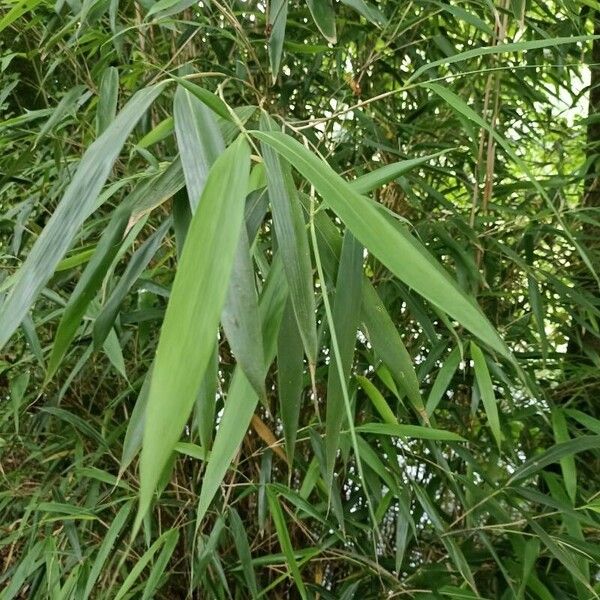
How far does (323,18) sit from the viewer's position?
0.79 m

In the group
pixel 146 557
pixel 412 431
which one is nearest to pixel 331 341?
pixel 412 431

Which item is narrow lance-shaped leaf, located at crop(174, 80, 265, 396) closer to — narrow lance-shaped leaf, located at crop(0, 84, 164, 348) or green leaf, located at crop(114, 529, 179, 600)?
narrow lance-shaped leaf, located at crop(0, 84, 164, 348)

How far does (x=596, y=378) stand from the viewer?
52.1 inches

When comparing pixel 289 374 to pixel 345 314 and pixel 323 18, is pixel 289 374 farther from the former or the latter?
pixel 323 18

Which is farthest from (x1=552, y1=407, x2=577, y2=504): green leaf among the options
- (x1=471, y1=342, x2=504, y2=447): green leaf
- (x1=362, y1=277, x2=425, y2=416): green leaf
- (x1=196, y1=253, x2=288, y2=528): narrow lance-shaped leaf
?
(x1=196, y1=253, x2=288, y2=528): narrow lance-shaped leaf

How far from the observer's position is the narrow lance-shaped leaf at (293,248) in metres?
0.52

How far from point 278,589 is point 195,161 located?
39.4 inches

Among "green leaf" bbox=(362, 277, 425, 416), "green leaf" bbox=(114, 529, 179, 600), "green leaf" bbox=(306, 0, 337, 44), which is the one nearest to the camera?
"green leaf" bbox=(362, 277, 425, 416)

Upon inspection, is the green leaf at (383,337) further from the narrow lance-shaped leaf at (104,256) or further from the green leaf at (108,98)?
the green leaf at (108,98)

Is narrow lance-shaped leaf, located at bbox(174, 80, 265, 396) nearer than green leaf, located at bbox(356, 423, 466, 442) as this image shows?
Yes

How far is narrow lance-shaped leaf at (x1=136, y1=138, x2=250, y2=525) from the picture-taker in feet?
1.22

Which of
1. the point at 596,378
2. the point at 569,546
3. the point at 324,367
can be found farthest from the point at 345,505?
the point at 596,378

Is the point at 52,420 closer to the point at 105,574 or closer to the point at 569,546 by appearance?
the point at 105,574

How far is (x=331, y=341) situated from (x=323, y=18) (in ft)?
1.08
